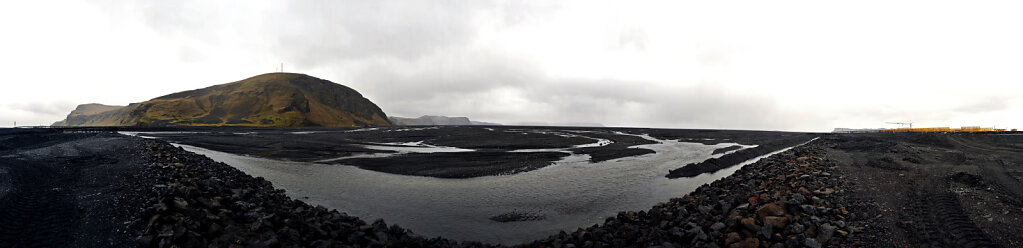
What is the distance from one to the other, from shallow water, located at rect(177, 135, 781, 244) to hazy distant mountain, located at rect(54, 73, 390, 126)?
5118 inches

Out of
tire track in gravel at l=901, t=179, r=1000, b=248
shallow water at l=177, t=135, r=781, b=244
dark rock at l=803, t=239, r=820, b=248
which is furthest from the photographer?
shallow water at l=177, t=135, r=781, b=244

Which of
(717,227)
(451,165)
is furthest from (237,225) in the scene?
(451,165)

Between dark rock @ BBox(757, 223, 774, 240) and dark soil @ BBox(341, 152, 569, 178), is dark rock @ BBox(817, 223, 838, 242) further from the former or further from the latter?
dark soil @ BBox(341, 152, 569, 178)

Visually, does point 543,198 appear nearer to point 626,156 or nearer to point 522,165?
point 522,165

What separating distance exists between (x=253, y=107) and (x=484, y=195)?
531 ft

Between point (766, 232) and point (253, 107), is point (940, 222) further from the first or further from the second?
point (253, 107)

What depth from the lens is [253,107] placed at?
461ft

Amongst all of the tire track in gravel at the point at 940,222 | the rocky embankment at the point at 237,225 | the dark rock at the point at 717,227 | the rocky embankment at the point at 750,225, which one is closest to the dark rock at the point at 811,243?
the rocky embankment at the point at 750,225

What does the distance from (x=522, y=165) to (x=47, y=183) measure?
23.0m

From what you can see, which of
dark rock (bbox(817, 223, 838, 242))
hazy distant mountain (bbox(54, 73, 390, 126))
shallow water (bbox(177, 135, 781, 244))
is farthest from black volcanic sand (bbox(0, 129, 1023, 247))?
hazy distant mountain (bbox(54, 73, 390, 126))

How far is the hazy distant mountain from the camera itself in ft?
407

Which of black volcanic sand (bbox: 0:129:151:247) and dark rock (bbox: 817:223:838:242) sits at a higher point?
black volcanic sand (bbox: 0:129:151:247)

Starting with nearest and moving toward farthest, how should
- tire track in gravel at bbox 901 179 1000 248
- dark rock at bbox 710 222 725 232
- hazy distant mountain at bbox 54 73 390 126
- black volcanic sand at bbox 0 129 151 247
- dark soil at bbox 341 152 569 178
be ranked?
1. black volcanic sand at bbox 0 129 151 247
2. tire track in gravel at bbox 901 179 1000 248
3. dark rock at bbox 710 222 725 232
4. dark soil at bbox 341 152 569 178
5. hazy distant mountain at bbox 54 73 390 126

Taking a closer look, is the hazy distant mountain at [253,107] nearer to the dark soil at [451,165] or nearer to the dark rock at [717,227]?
the dark soil at [451,165]
